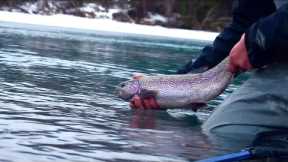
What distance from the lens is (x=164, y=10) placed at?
36.0 m

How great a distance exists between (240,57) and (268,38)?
9.5 inches

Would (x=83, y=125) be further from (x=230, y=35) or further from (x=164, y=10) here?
(x=164, y=10)

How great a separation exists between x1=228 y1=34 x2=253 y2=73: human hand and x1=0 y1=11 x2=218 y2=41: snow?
22371 millimetres

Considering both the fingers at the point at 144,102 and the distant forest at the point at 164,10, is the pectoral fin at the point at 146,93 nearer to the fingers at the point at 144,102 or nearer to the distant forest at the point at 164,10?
the fingers at the point at 144,102

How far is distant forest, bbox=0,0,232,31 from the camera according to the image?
33.6 metres

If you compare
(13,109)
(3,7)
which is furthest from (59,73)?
(3,7)

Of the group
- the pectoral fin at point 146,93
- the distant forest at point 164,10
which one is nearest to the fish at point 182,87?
the pectoral fin at point 146,93

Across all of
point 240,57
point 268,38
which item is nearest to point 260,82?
point 240,57

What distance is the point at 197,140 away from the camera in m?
4.23

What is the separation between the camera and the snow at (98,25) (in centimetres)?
2744

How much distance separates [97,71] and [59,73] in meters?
0.91

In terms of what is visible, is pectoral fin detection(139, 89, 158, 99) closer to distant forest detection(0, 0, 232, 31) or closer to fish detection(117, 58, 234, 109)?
fish detection(117, 58, 234, 109)

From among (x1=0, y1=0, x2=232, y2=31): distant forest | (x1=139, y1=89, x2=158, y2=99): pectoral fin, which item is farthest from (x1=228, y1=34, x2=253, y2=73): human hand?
(x1=0, y1=0, x2=232, y2=31): distant forest

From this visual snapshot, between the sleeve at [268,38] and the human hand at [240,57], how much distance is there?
3 centimetres
